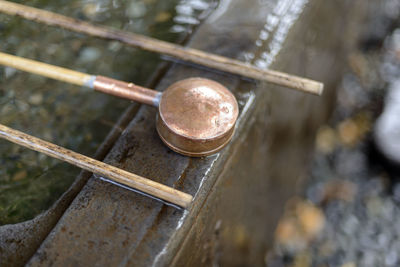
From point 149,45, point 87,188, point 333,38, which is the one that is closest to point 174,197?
point 87,188

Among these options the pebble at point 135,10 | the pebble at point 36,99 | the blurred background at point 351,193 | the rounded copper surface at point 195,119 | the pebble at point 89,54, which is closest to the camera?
the rounded copper surface at point 195,119

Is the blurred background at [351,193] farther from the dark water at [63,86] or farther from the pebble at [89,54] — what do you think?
the pebble at [89,54]

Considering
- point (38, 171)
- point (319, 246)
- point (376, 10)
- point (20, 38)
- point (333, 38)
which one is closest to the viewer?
point (38, 171)

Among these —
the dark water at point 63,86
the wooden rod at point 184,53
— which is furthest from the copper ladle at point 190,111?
the dark water at point 63,86

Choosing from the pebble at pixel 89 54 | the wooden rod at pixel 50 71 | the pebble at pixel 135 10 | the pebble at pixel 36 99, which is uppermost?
the wooden rod at pixel 50 71

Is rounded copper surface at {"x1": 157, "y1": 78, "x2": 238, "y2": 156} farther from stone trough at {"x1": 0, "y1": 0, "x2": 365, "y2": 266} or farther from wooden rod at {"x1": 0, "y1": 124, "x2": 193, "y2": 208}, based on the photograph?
wooden rod at {"x1": 0, "y1": 124, "x2": 193, "y2": 208}

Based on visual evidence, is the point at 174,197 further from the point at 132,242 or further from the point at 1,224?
the point at 1,224

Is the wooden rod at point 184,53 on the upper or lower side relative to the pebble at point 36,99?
upper
